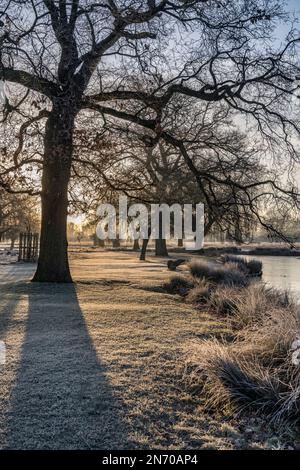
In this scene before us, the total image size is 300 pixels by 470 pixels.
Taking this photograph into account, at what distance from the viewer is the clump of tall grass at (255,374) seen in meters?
3.76

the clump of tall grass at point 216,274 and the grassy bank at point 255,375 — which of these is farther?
the clump of tall grass at point 216,274

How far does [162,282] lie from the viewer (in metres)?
13.6

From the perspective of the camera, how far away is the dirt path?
314 centimetres

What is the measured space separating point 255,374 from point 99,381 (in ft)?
4.98

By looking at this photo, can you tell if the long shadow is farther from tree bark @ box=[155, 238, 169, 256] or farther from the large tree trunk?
tree bark @ box=[155, 238, 169, 256]

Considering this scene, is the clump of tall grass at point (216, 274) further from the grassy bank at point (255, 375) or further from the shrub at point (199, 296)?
the grassy bank at point (255, 375)

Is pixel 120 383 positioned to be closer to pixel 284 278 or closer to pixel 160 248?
pixel 284 278

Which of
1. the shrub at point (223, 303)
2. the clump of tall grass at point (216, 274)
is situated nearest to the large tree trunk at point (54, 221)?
the shrub at point (223, 303)

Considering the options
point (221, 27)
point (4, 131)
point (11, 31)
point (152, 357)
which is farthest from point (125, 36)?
point (152, 357)

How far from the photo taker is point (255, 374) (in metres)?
4.08

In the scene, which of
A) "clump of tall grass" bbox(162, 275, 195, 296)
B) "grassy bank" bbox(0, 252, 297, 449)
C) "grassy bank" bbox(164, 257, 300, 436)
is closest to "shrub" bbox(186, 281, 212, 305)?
"clump of tall grass" bbox(162, 275, 195, 296)

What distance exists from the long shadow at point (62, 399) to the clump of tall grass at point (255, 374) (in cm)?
100

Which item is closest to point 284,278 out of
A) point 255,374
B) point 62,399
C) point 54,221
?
point 54,221
